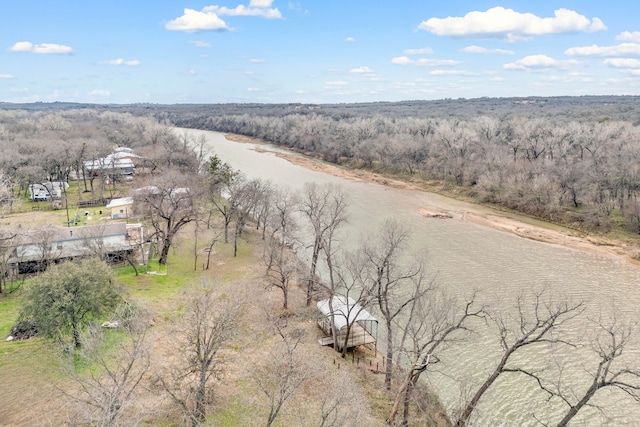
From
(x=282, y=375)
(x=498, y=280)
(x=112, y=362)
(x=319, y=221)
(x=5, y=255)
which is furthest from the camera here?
(x=498, y=280)

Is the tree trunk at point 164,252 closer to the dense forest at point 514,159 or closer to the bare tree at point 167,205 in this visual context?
the bare tree at point 167,205

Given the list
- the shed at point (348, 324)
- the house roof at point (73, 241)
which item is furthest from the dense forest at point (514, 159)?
the shed at point (348, 324)

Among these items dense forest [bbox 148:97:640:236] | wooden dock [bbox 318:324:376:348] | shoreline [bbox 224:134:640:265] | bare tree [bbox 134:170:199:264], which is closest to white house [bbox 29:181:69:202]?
bare tree [bbox 134:170:199:264]

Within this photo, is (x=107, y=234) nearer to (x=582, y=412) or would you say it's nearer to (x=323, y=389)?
(x=323, y=389)

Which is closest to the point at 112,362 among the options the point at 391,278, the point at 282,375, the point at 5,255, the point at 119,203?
the point at 282,375

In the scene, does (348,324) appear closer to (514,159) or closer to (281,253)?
(281,253)

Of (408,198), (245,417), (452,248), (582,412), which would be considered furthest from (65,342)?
(408,198)
